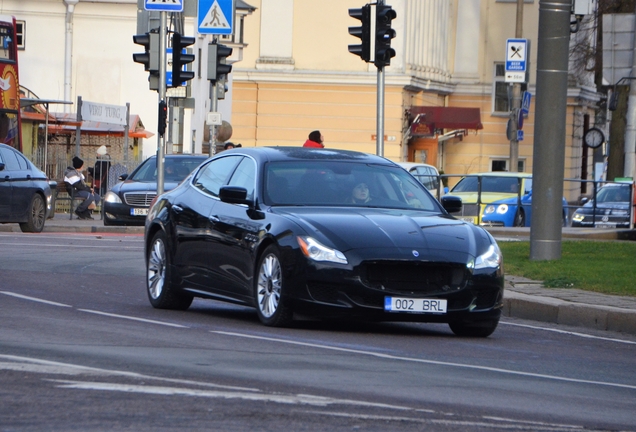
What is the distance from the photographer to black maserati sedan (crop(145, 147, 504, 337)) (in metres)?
10.2

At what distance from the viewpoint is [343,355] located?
29.0ft

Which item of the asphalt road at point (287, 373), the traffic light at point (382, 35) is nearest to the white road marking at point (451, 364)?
the asphalt road at point (287, 373)

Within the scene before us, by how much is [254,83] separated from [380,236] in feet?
173

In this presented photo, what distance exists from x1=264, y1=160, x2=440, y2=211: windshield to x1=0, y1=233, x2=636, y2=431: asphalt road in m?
1.03

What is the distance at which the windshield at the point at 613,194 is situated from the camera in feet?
94.6

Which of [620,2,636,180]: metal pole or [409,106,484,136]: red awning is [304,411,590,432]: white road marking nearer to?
[620,2,636,180]: metal pole

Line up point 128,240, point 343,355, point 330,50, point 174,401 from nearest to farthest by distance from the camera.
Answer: point 174,401, point 343,355, point 128,240, point 330,50

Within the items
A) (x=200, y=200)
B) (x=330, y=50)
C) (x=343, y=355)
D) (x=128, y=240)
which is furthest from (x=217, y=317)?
(x=330, y=50)

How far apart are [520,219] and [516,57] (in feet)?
16.4

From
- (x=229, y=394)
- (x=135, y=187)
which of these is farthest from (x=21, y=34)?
(x=229, y=394)

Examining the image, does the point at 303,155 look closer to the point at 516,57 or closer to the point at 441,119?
the point at 516,57

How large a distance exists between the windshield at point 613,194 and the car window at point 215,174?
17.6m

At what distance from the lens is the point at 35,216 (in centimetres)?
2773

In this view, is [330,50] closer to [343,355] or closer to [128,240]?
[128,240]
